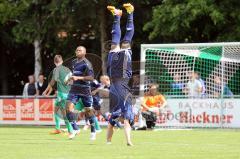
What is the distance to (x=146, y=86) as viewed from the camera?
27500 mm

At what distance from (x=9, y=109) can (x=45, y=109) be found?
59.7 inches

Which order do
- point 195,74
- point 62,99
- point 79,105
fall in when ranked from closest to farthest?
point 79,105
point 62,99
point 195,74

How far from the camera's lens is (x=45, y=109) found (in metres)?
29.8

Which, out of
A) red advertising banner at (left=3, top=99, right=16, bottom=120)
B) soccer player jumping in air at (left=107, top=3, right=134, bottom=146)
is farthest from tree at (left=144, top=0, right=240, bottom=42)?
soccer player jumping in air at (left=107, top=3, right=134, bottom=146)

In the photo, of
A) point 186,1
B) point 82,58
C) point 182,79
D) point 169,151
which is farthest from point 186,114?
point 169,151

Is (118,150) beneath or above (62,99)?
beneath

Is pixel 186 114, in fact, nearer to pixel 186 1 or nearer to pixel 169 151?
pixel 186 1

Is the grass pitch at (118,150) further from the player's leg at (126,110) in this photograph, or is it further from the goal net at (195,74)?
the goal net at (195,74)

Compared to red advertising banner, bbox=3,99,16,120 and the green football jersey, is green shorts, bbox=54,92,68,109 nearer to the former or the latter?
the green football jersey

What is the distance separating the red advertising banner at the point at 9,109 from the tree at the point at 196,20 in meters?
6.53

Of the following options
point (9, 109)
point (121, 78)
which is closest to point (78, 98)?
point (121, 78)

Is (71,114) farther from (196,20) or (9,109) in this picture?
(196,20)

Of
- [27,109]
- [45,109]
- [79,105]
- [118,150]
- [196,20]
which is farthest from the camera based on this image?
[196,20]

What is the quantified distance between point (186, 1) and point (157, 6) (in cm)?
159
